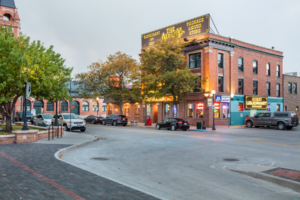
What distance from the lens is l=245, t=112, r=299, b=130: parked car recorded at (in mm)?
26250

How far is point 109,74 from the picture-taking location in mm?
37469

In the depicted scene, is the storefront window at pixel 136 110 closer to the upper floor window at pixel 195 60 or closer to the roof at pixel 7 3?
the upper floor window at pixel 195 60

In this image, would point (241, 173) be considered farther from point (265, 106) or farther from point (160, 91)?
point (265, 106)

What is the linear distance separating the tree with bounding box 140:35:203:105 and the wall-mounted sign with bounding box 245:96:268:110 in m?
8.23

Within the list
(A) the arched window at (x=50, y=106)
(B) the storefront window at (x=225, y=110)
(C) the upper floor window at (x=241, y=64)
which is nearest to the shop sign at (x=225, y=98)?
(B) the storefront window at (x=225, y=110)

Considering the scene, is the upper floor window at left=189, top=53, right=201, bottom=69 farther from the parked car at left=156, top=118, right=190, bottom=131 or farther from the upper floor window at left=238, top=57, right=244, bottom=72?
the parked car at left=156, top=118, right=190, bottom=131

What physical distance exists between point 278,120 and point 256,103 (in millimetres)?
9153

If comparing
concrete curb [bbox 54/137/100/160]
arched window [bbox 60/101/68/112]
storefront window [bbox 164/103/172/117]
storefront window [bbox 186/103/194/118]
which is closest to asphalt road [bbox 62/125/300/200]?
concrete curb [bbox 54/137/100/160]

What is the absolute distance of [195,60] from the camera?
107 ft

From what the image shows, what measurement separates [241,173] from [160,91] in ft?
75.3

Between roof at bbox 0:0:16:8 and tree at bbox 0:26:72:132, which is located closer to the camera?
tree at bbox 0:26:72:132

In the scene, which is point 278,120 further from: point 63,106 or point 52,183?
point 63,106

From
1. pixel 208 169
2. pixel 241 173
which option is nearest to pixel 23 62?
pixel 208 169

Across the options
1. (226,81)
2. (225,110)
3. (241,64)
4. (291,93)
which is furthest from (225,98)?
(291,93)
